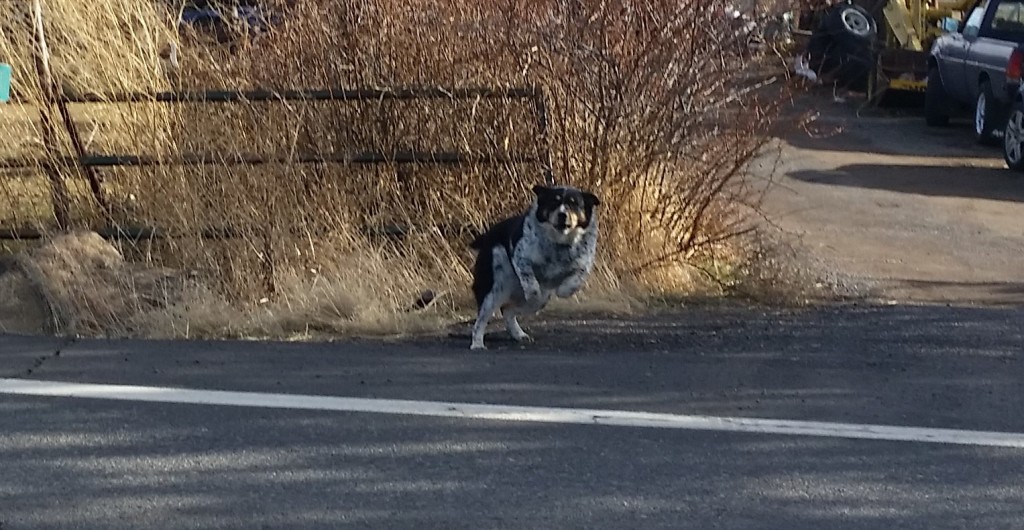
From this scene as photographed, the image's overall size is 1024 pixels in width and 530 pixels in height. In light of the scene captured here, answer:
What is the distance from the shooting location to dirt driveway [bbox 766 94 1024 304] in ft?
35.4

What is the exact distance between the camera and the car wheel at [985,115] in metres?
19.5

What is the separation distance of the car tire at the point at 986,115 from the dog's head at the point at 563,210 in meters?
13.0

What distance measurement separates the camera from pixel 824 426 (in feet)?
20.6

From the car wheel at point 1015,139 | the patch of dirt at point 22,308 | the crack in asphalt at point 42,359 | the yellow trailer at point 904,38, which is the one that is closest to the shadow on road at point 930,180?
the car wheel at point 1015,139

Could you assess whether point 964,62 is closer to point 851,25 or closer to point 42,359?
point 851,25

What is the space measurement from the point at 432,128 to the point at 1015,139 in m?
9.71

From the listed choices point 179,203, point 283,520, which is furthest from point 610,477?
point 179,203

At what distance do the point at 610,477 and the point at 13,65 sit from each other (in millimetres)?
6016

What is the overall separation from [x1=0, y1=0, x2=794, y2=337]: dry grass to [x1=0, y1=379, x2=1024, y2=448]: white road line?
2704mm

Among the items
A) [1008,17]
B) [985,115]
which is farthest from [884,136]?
[1008,17]

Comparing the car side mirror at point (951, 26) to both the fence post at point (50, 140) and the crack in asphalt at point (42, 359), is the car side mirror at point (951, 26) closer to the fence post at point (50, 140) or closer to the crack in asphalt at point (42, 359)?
the fence post at point (50, 140)

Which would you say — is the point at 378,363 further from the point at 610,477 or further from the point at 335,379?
the point at 610,477

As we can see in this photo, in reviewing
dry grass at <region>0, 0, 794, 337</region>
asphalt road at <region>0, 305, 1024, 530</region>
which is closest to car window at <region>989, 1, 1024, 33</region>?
dry grass at <region>0, 0, 794, 337</region>

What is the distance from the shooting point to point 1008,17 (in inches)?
771
